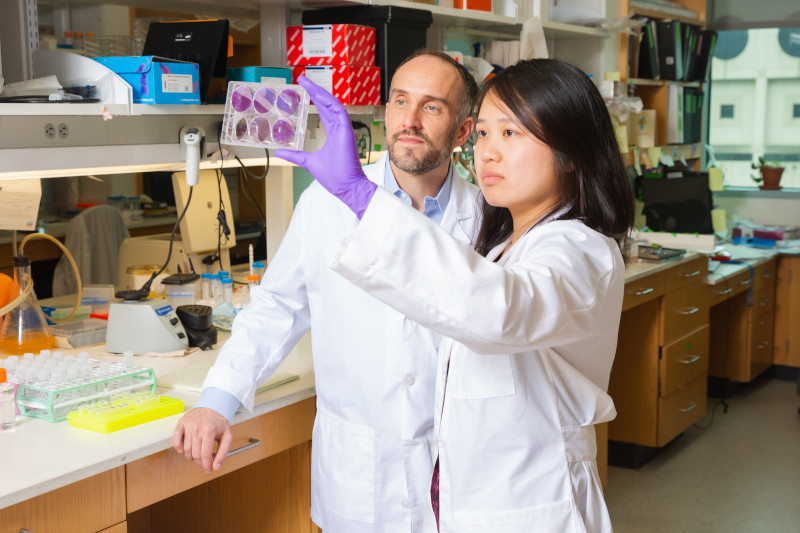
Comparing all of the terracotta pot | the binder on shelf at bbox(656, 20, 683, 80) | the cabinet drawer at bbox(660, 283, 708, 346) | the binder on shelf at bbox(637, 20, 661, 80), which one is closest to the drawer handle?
the cabinet drawer at bbox(660, 283, 708, 346)

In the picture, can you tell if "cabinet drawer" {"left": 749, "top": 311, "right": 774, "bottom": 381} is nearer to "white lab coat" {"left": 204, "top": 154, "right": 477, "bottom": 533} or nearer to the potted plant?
the potted plant

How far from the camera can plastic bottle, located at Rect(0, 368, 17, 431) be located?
62.8 inches

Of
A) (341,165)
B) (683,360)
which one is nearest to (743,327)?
(683,360)

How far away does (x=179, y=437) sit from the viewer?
5.19ft

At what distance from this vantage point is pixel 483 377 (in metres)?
1.29

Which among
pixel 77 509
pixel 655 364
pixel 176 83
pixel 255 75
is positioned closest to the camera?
pixel 77 509

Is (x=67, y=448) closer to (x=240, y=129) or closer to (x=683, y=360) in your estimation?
(x=240, y=129)

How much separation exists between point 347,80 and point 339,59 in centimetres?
6

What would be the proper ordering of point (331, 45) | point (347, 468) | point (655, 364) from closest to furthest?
point (347, 468)
point (331, 45)
point (655, 364)

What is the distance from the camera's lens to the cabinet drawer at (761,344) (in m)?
4.93

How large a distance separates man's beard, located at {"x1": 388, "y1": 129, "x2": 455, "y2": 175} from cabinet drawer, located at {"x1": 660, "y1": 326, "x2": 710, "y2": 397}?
2236mm

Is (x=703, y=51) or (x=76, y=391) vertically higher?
(x=703, y=51)

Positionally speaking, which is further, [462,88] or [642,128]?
[642,128]

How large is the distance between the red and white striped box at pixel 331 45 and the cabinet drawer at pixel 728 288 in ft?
8.21
